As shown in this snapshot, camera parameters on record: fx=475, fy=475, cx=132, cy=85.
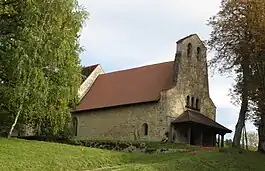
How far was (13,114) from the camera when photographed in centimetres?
2830

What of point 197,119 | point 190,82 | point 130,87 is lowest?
point 197,119

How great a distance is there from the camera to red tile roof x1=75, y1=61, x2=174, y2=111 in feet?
145

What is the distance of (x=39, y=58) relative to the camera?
87.0 ft

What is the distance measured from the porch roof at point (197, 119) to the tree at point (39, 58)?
1493 cm

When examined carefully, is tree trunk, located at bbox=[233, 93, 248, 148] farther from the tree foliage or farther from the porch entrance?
the porch entrance

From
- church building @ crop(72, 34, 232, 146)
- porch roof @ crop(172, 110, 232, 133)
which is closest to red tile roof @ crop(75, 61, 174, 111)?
church building @ crop(72, 34, 232, 146)

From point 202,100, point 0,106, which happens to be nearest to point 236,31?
point 202,100

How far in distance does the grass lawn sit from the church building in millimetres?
11640

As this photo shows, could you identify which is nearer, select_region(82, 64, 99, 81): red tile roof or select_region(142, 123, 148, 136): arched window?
select_region(142, 123, 148, 136): arched window

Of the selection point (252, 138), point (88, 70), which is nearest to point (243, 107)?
point (88, 70)

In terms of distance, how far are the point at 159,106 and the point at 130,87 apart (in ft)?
17.3

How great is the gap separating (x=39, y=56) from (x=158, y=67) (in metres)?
22.1

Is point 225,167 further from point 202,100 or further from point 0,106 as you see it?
point 202,100

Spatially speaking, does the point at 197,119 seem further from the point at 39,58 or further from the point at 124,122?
the point at 39,58
